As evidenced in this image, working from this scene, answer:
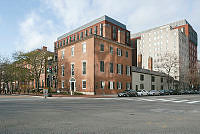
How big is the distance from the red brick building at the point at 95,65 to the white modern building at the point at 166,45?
1330 inches

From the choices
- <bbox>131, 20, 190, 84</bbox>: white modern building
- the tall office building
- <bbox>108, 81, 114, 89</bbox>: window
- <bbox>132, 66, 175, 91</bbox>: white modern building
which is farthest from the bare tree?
<bbox>108, 81, 114, 89</bbox>: window

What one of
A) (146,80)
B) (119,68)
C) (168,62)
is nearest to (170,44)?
(168,62)

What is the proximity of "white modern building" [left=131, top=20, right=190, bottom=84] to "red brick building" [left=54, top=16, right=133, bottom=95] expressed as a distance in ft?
111

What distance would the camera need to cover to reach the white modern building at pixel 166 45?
74938 mm

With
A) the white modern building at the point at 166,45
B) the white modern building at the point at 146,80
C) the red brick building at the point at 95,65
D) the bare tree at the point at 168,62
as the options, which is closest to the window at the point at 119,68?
the red brick building at the point at 95,65

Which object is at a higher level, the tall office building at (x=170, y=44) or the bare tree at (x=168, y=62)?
the tall office building at (x=170, y=44)

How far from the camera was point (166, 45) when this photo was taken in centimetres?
7825

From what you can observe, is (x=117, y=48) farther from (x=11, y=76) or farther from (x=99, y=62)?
(x=11, y=76)

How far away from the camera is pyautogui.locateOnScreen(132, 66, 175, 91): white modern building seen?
149 feet

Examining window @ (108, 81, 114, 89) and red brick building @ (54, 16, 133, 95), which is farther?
window @ (108, 81, 114, 89)

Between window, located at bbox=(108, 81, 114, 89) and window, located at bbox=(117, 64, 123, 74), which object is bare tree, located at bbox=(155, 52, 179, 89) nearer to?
window, located at bbox=(117, 64, 123, 74)

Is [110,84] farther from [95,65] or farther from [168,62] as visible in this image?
[168,62]

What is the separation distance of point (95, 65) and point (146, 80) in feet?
72.5

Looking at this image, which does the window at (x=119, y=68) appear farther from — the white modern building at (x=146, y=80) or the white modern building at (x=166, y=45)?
the white modern building at (x=166, y=45)
